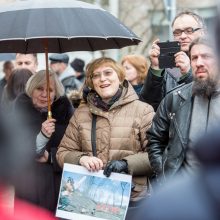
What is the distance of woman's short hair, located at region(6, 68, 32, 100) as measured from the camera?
21.6 feet

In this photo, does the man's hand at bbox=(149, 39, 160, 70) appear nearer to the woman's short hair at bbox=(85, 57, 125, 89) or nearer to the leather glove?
the woman's short hair at bbox=(85, 57, 125, 89)

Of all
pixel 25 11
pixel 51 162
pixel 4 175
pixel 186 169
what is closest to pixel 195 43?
pixel 186 169

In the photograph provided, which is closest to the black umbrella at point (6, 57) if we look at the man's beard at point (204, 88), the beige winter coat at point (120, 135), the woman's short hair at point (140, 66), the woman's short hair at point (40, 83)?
the woman's short hair at point (140, 66)

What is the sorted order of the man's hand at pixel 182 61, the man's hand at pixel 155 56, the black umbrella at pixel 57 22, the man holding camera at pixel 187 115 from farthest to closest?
the man's hand at pixel 155 56, the man's hand at pixel 182 61, the black umbrella at pixel 57 22, the man holding camera at pixel 187 115

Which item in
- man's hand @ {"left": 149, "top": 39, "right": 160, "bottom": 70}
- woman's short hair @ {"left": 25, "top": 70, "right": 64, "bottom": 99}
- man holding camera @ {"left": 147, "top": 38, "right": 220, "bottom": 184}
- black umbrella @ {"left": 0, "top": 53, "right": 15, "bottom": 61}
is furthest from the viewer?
black umbrella @ {"left": 0, "top": 53, "right": 15, "bottom": 61}

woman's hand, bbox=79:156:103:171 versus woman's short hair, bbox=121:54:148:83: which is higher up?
woman's short hair, bbox=121:54:148:83

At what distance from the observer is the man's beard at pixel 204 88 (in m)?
4.10

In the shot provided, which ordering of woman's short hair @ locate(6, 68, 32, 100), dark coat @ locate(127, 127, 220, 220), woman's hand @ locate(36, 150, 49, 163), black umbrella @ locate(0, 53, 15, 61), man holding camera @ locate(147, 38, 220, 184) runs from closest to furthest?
dark coat @ locate(127, 127, 220, 220)
man holding camera @ locate(147, 38, 220, 184)
woman's hand @ locate(36, 150, 49, 163)
woman's short hair @ locate(6, 68, 32, 100)
black umbrella @ locate(0, 53, 15, 61)

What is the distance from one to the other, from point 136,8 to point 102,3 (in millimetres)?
1275

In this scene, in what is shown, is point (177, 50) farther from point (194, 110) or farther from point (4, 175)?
point (4, 175)

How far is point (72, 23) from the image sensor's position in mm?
4973

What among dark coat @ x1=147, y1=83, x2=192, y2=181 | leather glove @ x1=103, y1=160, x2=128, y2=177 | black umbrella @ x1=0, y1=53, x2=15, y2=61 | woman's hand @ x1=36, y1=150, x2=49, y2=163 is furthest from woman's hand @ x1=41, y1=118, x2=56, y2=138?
black umbrella @ x1=0, y1=53, x2=15, y2=61

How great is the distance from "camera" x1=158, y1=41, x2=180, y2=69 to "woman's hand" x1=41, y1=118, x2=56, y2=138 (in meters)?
0.92

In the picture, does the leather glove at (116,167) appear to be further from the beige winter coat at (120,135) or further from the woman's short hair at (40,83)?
the woman's short hair at (40,83)
